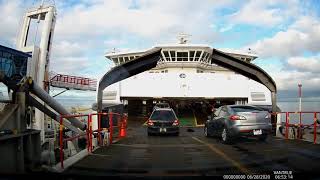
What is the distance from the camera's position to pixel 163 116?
65.9ft

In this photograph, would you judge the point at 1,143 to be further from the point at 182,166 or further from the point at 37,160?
the point at 182,166

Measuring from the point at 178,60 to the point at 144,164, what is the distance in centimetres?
2178

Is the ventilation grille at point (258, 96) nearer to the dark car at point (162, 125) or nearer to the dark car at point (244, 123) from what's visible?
the dark car at point (162, 125)

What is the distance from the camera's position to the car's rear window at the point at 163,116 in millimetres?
19891

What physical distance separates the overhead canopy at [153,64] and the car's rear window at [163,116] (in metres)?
2.80

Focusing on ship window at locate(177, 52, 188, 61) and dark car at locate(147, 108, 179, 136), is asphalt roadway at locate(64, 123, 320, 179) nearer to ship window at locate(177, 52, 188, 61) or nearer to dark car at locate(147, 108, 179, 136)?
dark car at locate(147, 108, 179, 136)

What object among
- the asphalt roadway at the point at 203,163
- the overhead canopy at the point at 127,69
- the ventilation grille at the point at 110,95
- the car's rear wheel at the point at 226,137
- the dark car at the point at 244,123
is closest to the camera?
the asphalt roadway at the point at 203,163

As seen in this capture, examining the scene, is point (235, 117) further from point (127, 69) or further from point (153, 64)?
point (153, 64)

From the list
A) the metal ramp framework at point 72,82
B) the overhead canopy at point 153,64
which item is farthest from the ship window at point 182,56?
the metal ramp framework at point 72,82

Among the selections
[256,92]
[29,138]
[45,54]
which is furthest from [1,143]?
[256,92]

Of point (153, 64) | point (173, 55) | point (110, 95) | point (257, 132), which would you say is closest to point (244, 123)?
point (257, 132)

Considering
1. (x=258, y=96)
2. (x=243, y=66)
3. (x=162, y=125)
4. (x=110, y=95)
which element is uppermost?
(x=243, y=66)

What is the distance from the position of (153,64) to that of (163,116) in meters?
2.94

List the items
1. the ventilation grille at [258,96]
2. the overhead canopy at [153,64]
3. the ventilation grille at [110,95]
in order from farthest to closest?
the ventilation grille at [110,95] < the ventilation grille at [258,96] < the overhead canopy at [153,64]
